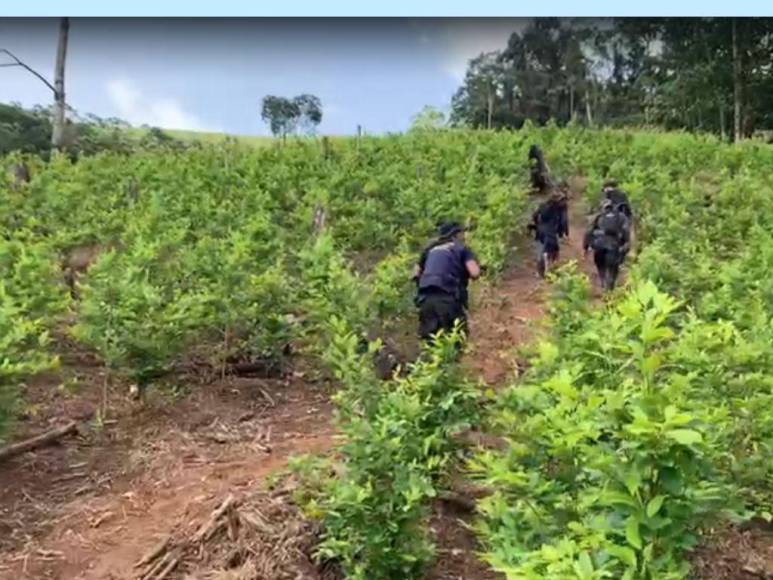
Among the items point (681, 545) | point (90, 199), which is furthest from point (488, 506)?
point (90, 199)

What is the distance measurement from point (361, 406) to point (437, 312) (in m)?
2.11

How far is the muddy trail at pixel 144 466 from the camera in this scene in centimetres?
498

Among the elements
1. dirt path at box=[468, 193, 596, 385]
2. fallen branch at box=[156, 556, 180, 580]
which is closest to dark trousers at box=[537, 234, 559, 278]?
dirt path at box=[468, 193, 596, 385]

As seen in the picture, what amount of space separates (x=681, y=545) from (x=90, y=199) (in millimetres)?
10951

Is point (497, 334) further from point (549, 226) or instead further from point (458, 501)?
point (458, 501)

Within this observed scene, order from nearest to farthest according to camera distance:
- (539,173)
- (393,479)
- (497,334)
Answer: (393,479) < (497,334) < (539,173)

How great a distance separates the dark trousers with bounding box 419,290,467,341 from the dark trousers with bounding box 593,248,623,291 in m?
3.59

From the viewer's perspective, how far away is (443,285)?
691 centimetres

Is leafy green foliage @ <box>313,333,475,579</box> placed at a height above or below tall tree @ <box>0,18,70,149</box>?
below

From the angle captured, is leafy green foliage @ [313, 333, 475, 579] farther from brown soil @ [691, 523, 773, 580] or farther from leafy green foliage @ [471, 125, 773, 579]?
brown soil @ [691, 523, 773, 580]

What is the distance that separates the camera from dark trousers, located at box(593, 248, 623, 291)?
402 inches

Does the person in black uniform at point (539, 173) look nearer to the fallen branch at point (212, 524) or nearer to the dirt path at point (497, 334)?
the dirt path at point (497, 334)

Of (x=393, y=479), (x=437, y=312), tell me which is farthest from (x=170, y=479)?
(x=437, y=312)

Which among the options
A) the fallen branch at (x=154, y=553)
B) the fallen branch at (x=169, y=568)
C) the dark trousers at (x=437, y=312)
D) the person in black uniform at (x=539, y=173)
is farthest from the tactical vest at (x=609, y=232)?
the fallen branch at (x=169, y=568)
